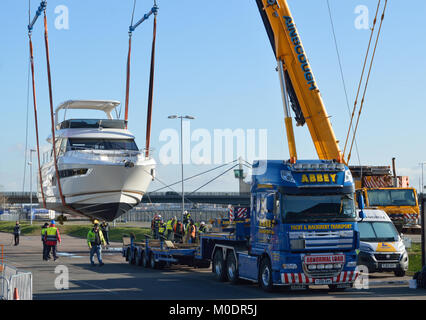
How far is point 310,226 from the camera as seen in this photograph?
16.5 metres

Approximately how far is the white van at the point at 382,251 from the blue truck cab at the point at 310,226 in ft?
11.1

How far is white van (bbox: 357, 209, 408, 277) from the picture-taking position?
2017 cm

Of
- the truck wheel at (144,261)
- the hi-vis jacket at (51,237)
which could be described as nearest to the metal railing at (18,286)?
the truck wheel at (144,261)

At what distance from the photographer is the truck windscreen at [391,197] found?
91.6 ft

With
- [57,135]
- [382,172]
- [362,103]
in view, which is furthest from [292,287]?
[57,135]

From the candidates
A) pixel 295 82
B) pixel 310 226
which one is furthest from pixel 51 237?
pixel 310 226

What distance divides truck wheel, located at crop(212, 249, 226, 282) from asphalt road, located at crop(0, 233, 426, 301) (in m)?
0.28

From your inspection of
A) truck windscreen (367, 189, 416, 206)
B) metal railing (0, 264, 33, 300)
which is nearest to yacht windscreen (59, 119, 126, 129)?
truck windscreen (367, 189, 416, 206)

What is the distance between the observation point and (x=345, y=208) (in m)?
16.9

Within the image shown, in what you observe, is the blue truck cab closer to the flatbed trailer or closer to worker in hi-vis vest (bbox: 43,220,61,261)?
the flatbed trailer

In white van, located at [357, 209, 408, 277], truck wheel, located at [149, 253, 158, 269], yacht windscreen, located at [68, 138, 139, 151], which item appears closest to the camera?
white van, located at [357, 209, 408, 277]

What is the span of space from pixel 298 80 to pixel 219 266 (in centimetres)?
715

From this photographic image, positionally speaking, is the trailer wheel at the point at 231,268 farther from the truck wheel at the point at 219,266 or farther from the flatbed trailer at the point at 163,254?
the flatbed trailer at the point at 163,254
